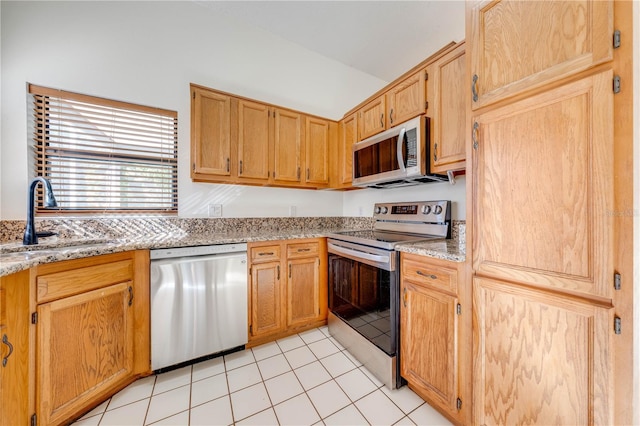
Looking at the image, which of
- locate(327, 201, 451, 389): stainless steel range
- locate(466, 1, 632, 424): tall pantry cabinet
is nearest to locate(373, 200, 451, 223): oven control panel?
locate(327, 201, 451, 389): stainless steel range

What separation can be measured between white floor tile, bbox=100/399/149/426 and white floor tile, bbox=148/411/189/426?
0.34 feet

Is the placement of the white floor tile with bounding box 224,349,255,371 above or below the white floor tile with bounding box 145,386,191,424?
below

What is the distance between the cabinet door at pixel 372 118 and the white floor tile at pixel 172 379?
2.40 meters

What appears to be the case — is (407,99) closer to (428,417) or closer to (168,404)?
(428,417)

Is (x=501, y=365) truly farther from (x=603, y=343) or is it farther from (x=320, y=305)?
(x=320, y=305)

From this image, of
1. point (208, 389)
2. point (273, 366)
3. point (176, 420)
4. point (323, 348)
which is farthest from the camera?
point (323, 348)

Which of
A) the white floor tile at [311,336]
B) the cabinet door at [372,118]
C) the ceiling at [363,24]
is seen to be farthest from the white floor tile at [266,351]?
the ceiling at [363,24]

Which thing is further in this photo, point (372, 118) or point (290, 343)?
point (372, 118)

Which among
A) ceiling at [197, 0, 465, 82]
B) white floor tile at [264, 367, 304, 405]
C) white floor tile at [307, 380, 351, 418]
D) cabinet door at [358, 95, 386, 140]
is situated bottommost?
white floor tile at [307, 380, 351, 418]

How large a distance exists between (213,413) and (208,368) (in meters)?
0.44

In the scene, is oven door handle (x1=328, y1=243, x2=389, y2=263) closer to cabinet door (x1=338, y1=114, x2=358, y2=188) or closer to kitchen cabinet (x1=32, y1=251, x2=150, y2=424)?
cabinet door (x1=338, y1=114, x2=358, y2=188)

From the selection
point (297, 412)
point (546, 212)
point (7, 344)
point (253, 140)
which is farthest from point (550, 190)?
point (7, 344)

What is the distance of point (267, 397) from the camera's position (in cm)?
143

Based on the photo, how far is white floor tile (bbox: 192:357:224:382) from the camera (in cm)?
162
